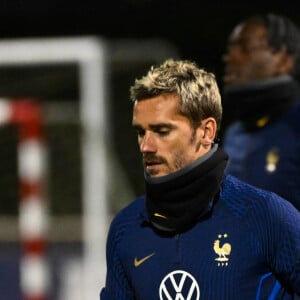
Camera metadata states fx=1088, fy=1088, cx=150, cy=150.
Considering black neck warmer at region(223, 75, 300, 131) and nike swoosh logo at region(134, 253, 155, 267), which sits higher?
black neck warmer at region(223, 75, 300, 131)

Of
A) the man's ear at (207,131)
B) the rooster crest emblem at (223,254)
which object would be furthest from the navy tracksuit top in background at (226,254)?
the man's ear at (207,131)

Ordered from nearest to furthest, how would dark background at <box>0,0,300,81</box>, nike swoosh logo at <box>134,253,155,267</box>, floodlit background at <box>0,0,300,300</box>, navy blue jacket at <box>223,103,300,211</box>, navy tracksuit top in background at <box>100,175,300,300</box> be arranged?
navy tracksuit top in background at <box>100,175,300,300</box> → nike swoosh logo at <box>134,253,155,267</box> → navy blue jacket at <box>223,103,300,211</box> → floodlit background at <box>0,0,300,300</box> → dark background at <box>0,0,300,81</box>

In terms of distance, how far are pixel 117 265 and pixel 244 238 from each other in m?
0.35

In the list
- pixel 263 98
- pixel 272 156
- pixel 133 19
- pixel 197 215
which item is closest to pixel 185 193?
pixel 197 215

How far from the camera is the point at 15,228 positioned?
823cm

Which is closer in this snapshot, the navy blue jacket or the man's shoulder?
the man's shoulder

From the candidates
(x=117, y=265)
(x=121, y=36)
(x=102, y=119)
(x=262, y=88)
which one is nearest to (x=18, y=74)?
(x=121, y=36)

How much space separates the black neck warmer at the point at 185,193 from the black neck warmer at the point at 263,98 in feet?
3.86

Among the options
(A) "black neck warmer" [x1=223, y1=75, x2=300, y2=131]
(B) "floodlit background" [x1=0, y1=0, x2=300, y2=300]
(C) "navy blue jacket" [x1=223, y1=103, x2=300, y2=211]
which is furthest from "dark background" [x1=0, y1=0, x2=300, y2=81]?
(C) "navy blue jacket" [x1=223, y1=103, x2=300, y2=211]

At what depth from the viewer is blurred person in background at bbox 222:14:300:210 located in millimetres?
3539

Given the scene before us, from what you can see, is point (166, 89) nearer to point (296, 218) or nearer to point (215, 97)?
point (215, 97)

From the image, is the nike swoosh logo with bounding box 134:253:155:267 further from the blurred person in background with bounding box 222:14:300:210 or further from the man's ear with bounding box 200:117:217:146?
the blurred person in background with bounding box 222:14:300:210

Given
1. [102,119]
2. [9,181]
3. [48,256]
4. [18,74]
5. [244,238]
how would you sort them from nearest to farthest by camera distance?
1. [244,238]
2. [102,119]
3. [9,181]
4. [48,256]
5. [18,74]

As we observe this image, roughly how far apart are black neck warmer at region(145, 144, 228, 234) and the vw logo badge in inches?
4.2
